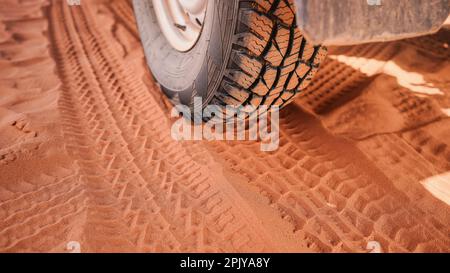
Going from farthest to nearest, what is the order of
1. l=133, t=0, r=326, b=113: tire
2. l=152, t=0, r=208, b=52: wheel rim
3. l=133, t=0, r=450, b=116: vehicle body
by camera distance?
l=152, t=0, r=208, b=52: wheel rim → l=133, t=0, r=326, b=113: tire → l=133, t=0, r=450, b=116: vehicle body

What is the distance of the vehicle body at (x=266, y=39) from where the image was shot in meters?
1.09

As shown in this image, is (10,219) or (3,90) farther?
(3,90)

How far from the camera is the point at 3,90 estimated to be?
232 centimetres

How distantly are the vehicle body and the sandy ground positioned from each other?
0.39 meters

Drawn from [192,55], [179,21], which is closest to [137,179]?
[192,55]

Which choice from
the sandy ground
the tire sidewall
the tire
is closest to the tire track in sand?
the sandy ground

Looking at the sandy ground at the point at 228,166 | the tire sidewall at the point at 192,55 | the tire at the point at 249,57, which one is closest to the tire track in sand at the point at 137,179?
the sandy ground at the point at 228,166

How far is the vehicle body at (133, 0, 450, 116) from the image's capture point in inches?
42.8

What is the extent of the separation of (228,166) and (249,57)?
66 cm

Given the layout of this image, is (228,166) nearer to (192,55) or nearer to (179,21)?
(192,55)

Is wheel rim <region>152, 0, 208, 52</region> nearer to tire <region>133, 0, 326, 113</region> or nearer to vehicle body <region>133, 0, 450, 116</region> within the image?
vehicle body <region>133, 0, 450, 116</region>
